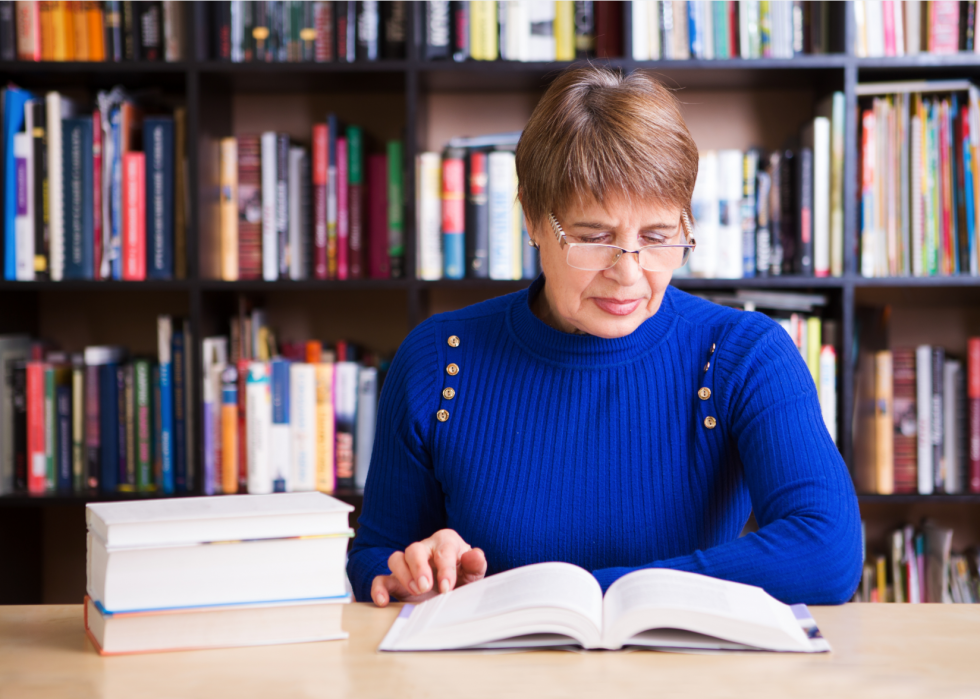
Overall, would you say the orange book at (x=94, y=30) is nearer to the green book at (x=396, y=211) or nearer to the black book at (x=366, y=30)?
the black book at (x=366, y=30)

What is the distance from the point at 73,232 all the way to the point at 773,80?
5.27ft

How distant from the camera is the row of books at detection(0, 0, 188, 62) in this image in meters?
1.87

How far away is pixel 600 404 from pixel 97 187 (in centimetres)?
131

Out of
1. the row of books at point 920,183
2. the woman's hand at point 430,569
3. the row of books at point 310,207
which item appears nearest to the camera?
the woman's hand at point 430,569

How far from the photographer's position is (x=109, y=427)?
6.24ft

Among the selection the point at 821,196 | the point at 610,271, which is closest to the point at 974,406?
the point at 821,196

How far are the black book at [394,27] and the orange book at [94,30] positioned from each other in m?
0.63

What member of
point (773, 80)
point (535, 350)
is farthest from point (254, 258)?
point (773, 80)

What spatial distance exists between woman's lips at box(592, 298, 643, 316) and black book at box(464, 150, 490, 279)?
31.9 inches

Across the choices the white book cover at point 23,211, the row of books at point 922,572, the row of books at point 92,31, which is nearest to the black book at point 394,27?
the row of books at point 92,31

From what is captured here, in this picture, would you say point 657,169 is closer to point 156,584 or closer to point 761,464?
point 761,464

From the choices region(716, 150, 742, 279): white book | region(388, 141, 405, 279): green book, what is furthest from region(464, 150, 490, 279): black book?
region(716, 150, 742, 279): white book

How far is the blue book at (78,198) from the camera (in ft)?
6.07

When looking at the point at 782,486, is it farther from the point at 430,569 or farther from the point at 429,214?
the point at 429,214
